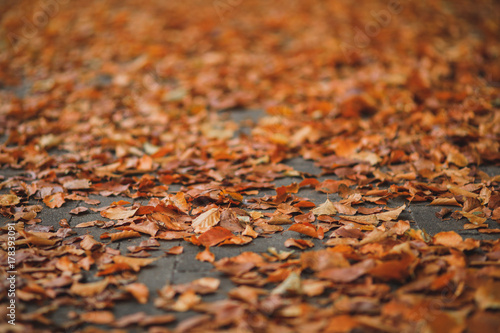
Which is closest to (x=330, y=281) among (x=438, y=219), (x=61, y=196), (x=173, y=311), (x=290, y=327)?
(x=290, y=327)

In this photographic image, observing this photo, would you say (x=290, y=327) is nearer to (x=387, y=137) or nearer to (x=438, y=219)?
(x=438, y=219)

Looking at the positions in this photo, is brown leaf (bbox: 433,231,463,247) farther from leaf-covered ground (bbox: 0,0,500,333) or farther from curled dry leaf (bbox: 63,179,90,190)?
curled dry leaf (bbox: 63,179,90,190)

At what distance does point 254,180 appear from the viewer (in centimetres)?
246

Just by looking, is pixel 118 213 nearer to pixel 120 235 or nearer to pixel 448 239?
pixel 120 235

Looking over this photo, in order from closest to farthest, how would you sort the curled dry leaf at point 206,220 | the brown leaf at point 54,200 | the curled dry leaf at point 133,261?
the curled dry leaf at point 133,261 → the curled dry leaf at point 206,220 → the brown leaf at point 54,200

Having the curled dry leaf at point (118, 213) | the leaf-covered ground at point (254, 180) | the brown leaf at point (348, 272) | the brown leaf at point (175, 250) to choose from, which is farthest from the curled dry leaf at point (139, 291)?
the brown leaf at point (348, 272)

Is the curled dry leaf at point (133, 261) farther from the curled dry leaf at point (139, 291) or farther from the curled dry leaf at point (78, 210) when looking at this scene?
the curled dry leaf at point (78, 210)

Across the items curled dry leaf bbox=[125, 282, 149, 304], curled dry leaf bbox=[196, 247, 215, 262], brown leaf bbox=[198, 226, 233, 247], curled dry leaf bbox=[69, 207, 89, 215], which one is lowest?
curled dry leaf bbox=[125, 282, 149, 304]

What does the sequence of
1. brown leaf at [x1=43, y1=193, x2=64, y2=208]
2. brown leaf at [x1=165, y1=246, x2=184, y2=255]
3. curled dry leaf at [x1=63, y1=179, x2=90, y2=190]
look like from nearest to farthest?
1. brown leaf at [x1=165, y1=246, x2=184, y2=255]
2. brown leaf at [x1=43, y1=193, x2=64, y2=208]
3. curled dry leaf at [x1=63, y1=179, x2=90, y2=190]

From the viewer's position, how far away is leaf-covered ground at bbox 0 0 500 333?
150 centimetres

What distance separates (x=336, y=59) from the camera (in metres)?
4.48

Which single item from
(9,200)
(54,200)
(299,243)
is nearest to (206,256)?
(299,243)

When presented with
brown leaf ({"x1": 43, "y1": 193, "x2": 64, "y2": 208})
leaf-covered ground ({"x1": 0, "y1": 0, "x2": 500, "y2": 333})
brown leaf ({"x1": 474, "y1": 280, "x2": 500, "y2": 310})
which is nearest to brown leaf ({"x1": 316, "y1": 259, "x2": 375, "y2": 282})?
leaf-covered ground ({"x1": 0, "y1": 0, "x2": 500, "y2": 333})

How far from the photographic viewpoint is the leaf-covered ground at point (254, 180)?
4.91ft
